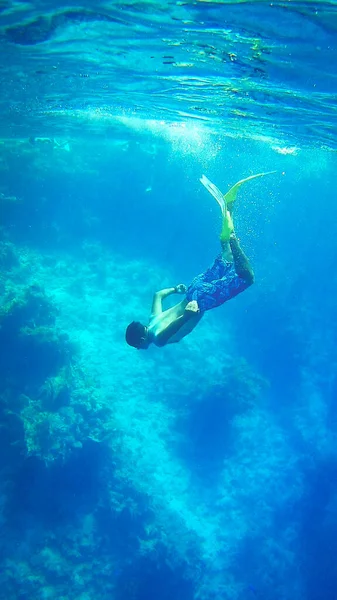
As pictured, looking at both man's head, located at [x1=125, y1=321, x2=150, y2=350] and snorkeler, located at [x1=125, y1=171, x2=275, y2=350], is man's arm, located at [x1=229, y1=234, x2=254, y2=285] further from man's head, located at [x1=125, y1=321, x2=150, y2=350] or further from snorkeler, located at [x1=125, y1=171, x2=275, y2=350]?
man's head, located at [x1=125, y1=321, x2=150, y2=350]

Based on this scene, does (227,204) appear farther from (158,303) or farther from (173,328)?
(173,328)

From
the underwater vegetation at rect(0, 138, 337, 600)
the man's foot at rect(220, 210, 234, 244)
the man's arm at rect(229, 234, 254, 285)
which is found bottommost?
the underwater vegetation at rect(0, 138, 337, 600)

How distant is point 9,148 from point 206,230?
18019mm

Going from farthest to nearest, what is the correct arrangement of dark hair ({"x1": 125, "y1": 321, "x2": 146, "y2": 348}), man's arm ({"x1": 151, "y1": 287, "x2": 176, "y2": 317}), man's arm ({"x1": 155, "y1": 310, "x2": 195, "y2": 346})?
man's arm ({"x1": 151, "y1": 287, "x2": 176, "y2": 317}) → dark hair ({"x1": 125, "y1": 321, "x2": 146, "y2": 348}) → man's arm ({"x1": 155, "y1": 310, "x2": 195, "y2": 346})

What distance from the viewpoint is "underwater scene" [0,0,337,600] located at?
399 inches

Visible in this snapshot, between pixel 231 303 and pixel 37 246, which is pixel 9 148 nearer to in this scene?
pixel 37 246

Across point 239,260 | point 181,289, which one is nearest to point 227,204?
point 239,260

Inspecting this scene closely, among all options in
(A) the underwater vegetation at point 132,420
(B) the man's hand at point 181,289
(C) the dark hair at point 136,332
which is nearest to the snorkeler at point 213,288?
(C) the dark hair at point 136,332

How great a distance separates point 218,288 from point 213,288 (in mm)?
98

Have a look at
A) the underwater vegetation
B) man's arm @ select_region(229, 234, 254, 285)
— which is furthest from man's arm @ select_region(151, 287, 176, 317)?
the underwater vegetation

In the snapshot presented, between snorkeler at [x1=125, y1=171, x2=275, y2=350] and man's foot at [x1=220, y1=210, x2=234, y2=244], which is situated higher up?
man's foot at [x1=220, y1=210, x2=234, y2=244]

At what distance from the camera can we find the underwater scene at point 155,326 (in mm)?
10141

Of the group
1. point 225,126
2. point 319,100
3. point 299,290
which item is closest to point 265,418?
point 299,290

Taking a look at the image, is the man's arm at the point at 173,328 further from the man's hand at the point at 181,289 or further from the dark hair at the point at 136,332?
the man's hand at the point at 181,289
